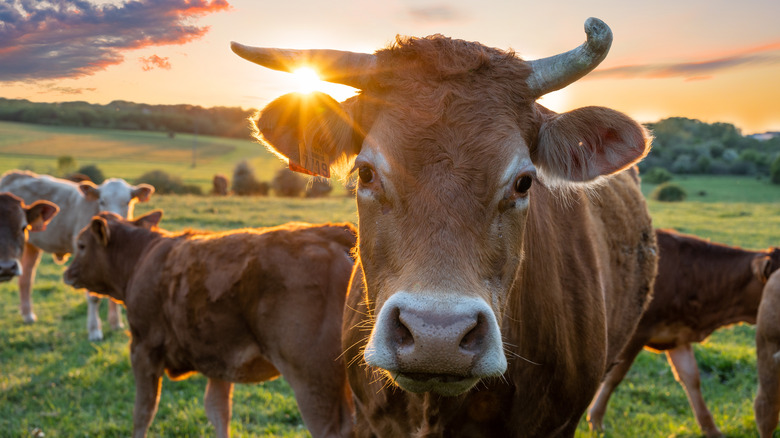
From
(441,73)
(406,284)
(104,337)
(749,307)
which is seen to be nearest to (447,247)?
(406,284)

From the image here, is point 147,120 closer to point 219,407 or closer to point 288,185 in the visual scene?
point 288,185

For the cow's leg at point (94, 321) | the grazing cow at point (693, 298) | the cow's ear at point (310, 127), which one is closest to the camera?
the cow's ear at point (310, 127)

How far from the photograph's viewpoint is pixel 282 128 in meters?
3.06

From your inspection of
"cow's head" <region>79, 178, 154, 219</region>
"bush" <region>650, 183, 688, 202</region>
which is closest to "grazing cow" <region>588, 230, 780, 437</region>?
"cow's head" <region>79, 178, 154, 219</region>

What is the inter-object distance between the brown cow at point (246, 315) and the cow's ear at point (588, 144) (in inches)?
78.3

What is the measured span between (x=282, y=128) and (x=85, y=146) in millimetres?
34116

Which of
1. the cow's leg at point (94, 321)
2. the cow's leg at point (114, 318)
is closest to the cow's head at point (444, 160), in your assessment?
the cow's leg at point (94, 321)

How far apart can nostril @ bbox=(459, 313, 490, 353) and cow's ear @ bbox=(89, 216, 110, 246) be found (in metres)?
5.00

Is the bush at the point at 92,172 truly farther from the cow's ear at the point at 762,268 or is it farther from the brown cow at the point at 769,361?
the brown cow at the point at 769,361

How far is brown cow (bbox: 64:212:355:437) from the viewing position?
4328mm

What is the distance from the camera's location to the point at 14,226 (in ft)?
24.2

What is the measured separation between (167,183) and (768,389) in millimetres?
39239

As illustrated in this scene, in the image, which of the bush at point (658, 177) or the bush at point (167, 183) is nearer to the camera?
the bush at point (167, 183)

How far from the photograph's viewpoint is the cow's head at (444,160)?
A: 2090mm
